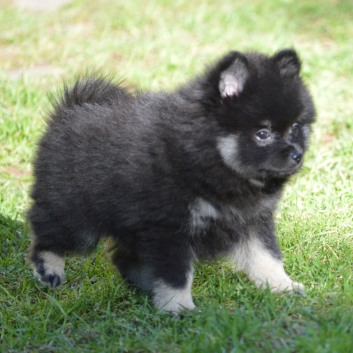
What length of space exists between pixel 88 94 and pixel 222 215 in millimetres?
1268

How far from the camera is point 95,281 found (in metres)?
4.43

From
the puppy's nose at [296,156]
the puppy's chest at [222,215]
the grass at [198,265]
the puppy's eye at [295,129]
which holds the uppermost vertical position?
the puppy's eye at [295,129]

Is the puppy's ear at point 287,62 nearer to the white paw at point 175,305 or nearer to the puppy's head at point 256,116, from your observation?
the puppy's head at point 256,116

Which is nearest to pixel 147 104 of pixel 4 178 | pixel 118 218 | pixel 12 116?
pixel 118 218

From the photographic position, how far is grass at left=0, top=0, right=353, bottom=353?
11.2ft

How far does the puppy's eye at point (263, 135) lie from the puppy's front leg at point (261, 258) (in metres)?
0.64

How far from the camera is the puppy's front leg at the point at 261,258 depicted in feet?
13.0

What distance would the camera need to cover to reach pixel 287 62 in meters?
3.71

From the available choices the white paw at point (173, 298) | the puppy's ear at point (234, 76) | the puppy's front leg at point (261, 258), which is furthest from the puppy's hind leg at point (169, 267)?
the puppy's ear at point (234, 76)

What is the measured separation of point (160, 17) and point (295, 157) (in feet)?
19.0

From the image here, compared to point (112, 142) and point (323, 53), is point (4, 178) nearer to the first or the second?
point (112, 142)

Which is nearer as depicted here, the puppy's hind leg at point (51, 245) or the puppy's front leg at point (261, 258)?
the puppy's front leg at point (261, 258)

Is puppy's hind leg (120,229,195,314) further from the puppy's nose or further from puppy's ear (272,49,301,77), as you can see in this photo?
puppy's ear (272,49,301,77)

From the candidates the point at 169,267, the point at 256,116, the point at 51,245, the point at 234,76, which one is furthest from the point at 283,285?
the point at 51,245
